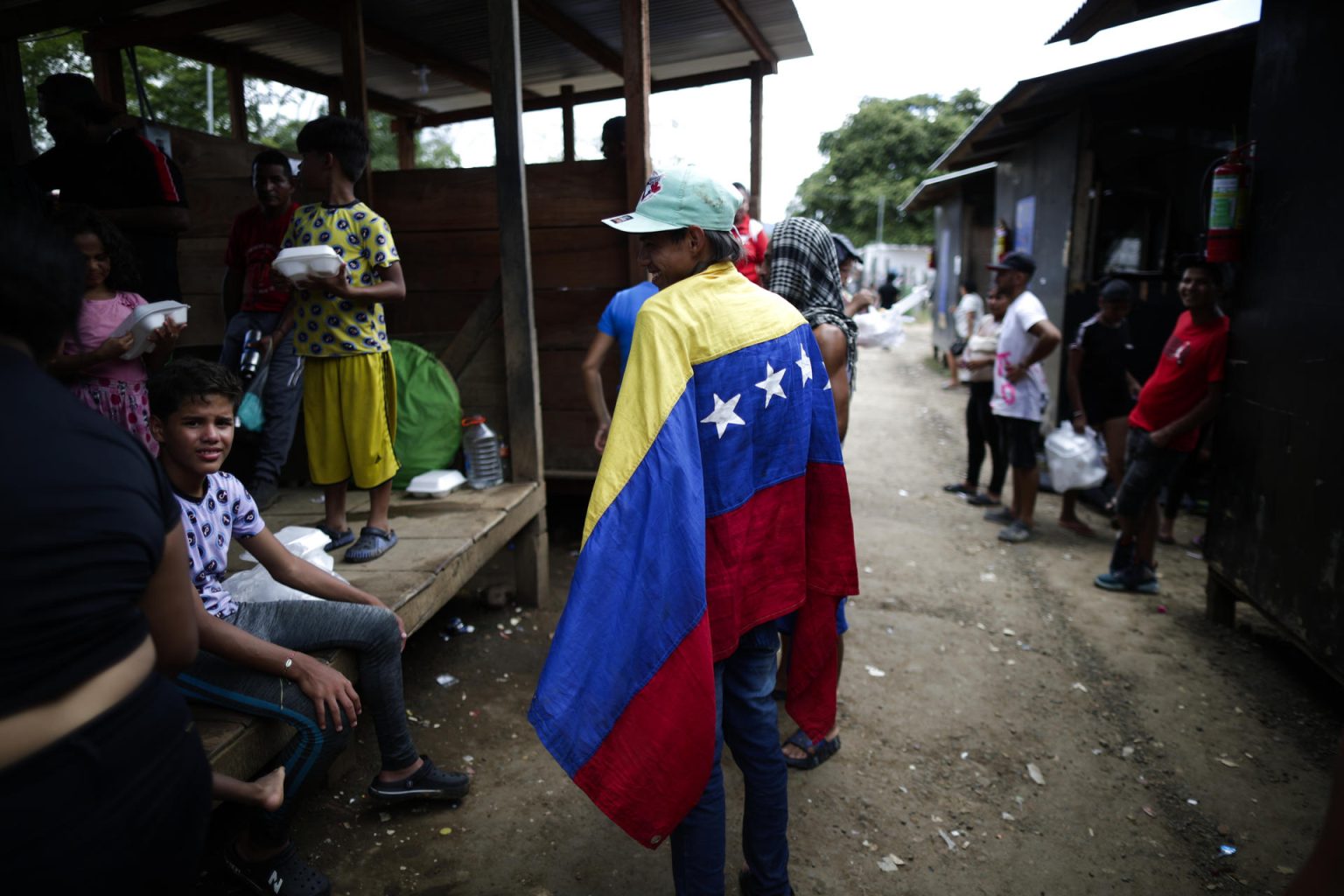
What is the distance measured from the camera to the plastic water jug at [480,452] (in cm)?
457

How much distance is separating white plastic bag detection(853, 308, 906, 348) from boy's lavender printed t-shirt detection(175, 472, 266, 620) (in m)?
2.91

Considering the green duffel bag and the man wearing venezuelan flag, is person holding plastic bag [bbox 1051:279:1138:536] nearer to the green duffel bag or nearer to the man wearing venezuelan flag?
the green duffel bag

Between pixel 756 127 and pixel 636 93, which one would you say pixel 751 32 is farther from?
pixel 636 93

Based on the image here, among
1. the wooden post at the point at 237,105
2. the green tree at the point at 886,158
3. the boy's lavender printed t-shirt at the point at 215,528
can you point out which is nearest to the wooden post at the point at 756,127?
the wooden post at the point at 237,105

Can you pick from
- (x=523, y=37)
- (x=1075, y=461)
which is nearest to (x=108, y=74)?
(x=523, y=37)

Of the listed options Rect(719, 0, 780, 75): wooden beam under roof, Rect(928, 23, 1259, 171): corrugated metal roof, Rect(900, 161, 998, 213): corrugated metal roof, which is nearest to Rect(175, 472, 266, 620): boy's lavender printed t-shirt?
Rect(719, 0, 780, 75): wooden beam under roof

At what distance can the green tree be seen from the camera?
39.3m

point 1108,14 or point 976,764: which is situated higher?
point 1108,14

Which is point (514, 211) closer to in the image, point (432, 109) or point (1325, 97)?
point (1325, 97)

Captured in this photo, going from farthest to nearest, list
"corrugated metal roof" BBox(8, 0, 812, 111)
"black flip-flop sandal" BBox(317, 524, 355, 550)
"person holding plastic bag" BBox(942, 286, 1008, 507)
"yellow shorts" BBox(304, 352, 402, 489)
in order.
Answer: "person holding plastic bag" BBox(942, 286, 1008, 507) < "corrugated metal roof" BBox(8, 0, 812, 111) < "black flip-flop sandal" BBox(317, 524, 355, 550) < "yellow shorts" BBox(304, 352, 402, 489)

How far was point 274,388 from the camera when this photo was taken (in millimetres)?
4102

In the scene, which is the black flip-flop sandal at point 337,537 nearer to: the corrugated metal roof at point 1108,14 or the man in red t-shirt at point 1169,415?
the man in red t-shirt at point 1169,415

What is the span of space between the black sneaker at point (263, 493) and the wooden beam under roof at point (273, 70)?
11.9ft

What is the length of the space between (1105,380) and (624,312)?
407 cm
